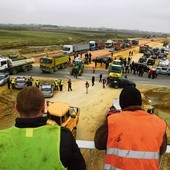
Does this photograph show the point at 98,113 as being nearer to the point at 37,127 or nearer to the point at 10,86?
the point at 10,86

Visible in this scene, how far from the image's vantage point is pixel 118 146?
3.28 metres

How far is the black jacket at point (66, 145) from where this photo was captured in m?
2.84

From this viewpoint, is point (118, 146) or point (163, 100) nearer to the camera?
point (118, 146)

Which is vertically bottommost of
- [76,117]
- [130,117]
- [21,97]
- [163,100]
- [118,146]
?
[163,100]

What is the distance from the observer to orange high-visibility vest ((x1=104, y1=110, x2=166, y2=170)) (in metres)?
3.21

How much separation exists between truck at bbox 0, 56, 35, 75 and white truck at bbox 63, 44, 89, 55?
18.0 m

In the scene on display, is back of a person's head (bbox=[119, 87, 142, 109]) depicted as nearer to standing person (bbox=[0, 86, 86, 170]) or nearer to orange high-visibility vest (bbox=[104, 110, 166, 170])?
orange high-visibility vest (bbox=[104, 110, 166, 170])

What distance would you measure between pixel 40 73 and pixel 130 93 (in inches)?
1664

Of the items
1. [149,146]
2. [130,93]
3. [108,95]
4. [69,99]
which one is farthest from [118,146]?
[108,95]

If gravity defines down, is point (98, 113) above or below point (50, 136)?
below

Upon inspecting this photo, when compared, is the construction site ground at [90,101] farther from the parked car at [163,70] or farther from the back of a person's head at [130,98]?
the back of a person's head at [130,98]

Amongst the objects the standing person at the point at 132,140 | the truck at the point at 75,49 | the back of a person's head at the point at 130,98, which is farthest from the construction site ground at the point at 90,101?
the truck at the point at 75,49

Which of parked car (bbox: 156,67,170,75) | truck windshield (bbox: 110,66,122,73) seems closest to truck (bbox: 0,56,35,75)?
truck windshield (bbox: 110,66,122,73)

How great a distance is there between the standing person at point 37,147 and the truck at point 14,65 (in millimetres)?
40398
